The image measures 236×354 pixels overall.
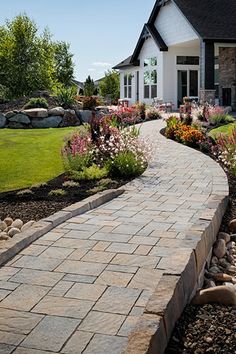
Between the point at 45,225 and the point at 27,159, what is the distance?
5502mm

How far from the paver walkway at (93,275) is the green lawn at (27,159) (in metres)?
2.39

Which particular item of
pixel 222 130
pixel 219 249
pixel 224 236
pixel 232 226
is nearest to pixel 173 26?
pixel 222 130

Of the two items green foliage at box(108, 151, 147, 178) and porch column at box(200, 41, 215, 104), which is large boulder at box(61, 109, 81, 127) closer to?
porch column at box(200, 41, 215, 104)

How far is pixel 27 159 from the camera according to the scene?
10695 mm

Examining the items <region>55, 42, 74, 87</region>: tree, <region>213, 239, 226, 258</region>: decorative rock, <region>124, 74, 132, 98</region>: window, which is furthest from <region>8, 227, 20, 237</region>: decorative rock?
<region>55, 42, 74, 87</region>: tree

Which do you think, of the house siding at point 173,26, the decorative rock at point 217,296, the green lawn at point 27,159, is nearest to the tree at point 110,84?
the house siding at point 173,26

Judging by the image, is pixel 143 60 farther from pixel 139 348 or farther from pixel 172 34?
pixel 139 348

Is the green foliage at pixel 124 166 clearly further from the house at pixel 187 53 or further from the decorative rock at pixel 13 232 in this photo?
the house at pixel 187 53

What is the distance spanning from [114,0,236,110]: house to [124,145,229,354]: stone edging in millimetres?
17767

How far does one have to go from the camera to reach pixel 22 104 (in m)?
20.8

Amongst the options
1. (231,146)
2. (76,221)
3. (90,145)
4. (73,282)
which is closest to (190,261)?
(73,282)

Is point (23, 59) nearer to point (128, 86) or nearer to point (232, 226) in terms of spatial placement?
point (128, 86)

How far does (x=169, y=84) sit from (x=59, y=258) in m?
23.3

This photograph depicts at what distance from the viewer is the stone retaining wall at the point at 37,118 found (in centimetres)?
1862
